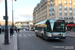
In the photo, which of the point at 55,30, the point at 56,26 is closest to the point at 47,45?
the point at 55,30

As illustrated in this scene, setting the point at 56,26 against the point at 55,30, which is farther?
the point at 56,26

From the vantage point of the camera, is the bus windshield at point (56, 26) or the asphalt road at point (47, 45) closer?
the asphalt road at point (47, 45)

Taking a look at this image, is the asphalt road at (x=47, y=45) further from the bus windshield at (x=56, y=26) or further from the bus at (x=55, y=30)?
the bus windshield at (x=56, y=26)

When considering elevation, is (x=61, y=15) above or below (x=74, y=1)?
below

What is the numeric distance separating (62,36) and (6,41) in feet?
21.3

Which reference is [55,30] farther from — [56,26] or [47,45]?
[47,45]

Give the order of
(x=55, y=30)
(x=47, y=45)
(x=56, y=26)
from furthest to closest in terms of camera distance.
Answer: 1. (x=56, y=26)
2. (x=55, y=30)
3. (x=47, y=45)

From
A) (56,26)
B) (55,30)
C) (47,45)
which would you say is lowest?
(47,45)

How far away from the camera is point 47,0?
72.9m

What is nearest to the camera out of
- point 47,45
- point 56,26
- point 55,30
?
point 47,45

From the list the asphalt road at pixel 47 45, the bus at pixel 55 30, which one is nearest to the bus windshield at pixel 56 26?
the bus at pixel 55 30

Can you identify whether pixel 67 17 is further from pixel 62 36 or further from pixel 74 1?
pixel 62 36

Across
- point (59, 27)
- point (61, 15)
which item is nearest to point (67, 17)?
point (61, 15)

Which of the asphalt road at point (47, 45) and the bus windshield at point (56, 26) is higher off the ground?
the bus windshield at point (56, 26)
